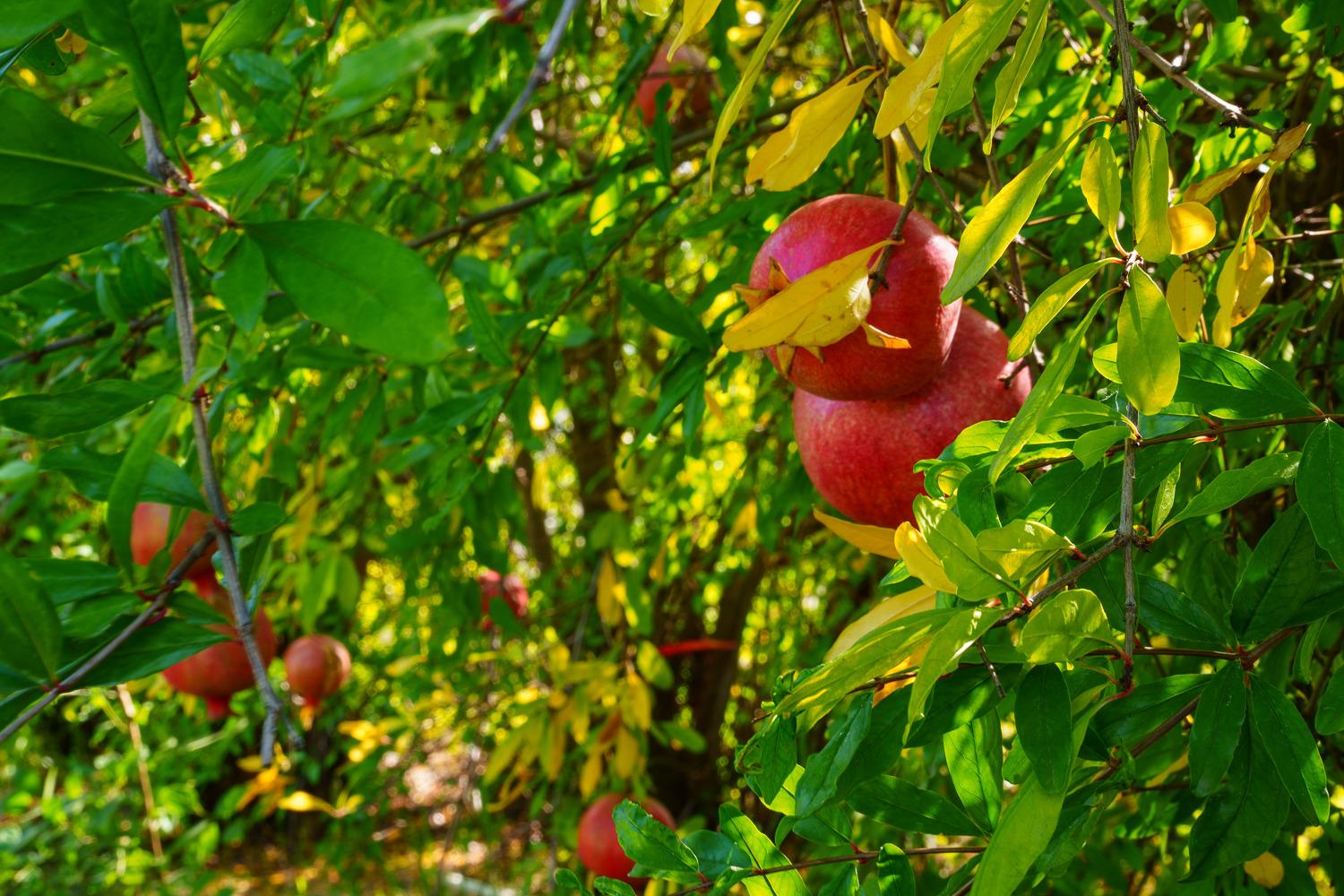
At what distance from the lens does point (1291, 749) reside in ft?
1.66

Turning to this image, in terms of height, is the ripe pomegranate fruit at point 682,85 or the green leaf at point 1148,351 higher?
the ripe pomegranate fruit at point 682,85

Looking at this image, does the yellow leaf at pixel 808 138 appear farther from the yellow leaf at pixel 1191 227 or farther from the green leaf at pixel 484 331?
the green leaf at pixel 484 331

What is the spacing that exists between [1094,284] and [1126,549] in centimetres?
74

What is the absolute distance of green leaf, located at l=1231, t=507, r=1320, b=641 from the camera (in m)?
0.57

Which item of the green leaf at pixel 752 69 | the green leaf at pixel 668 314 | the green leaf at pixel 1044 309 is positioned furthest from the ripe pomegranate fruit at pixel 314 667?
the green leaf at pixel 1044 309

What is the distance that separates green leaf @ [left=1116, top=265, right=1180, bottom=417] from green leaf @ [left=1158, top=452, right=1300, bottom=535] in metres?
0.07

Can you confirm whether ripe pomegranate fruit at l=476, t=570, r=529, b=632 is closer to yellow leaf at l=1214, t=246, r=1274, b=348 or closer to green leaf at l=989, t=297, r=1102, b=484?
yellow leaf at l=1214, t=246, r=1274, b=348

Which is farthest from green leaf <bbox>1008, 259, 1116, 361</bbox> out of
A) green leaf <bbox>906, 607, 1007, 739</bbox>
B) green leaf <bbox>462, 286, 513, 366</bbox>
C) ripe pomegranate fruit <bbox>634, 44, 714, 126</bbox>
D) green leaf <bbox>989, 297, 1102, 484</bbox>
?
ripe pomegranate fruit <bbox>634, 44, 714, 126</bbox>

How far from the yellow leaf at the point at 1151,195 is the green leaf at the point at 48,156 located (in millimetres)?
425

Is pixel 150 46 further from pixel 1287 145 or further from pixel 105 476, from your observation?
pixel 1287 145

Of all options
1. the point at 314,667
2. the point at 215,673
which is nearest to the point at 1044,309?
the point at 215,673

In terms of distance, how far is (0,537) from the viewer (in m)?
3.68

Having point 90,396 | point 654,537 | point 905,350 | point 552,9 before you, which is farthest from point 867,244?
point 654,537

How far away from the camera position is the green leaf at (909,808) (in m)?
0.63
